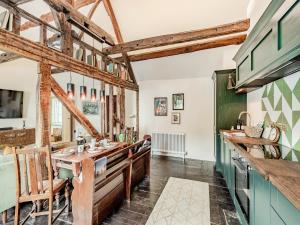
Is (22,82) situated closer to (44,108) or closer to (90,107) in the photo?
(90,107)

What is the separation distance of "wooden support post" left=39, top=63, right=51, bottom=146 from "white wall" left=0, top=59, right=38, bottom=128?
12.0 ft

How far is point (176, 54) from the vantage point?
434 cm

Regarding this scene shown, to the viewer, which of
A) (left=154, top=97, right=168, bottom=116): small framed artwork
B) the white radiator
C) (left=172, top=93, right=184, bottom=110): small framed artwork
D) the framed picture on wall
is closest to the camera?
the white radiator

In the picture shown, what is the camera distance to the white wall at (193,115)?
476 cm

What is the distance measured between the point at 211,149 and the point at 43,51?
472cm

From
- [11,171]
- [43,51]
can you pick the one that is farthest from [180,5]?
[11,171]

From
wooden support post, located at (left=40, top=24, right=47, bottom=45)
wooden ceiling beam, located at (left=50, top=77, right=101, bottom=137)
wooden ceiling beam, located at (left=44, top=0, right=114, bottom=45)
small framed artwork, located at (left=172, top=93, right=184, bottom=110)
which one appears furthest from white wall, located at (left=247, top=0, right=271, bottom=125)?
wooden ceiling beam, located at (left=50, top=77, right=101, bottom=137)

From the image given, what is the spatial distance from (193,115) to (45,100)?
3987 mm

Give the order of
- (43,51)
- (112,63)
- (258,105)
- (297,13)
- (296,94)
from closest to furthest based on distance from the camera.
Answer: (297,13) → (296,94) → (43,51) → (258,105) → (112,63)

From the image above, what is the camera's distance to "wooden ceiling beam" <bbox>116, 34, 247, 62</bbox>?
363cm

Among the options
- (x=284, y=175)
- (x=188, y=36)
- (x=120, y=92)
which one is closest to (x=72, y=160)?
(x=284, y=175)

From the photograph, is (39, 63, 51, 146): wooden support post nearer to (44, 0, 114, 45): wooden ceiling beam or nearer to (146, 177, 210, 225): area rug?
(44, 0, 114, 45): wooden ceiling beam

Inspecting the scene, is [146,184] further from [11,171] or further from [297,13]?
[297,13]

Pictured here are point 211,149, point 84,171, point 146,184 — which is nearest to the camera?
point 84,171
